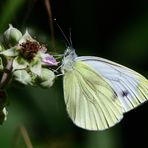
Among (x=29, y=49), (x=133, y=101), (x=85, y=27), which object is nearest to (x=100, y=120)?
(x=133, y=101)

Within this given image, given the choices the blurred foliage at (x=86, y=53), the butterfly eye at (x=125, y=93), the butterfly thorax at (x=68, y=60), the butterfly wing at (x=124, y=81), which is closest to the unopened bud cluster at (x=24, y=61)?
the butterfly thorax at (x=68, y=60)

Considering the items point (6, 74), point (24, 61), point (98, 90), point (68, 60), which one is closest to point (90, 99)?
point (98, 90)

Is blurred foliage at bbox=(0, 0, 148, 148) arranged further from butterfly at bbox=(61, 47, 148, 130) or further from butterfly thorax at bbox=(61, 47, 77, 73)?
butterfly thorax at bbox=(61, 47, 77, 73)

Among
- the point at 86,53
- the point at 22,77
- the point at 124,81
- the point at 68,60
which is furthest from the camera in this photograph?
the point at 86,53

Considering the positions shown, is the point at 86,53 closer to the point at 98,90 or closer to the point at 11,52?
the point at 98,90

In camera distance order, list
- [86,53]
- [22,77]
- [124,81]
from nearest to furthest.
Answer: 1. [22,77]
2. [124,81]
3. [86,53]
